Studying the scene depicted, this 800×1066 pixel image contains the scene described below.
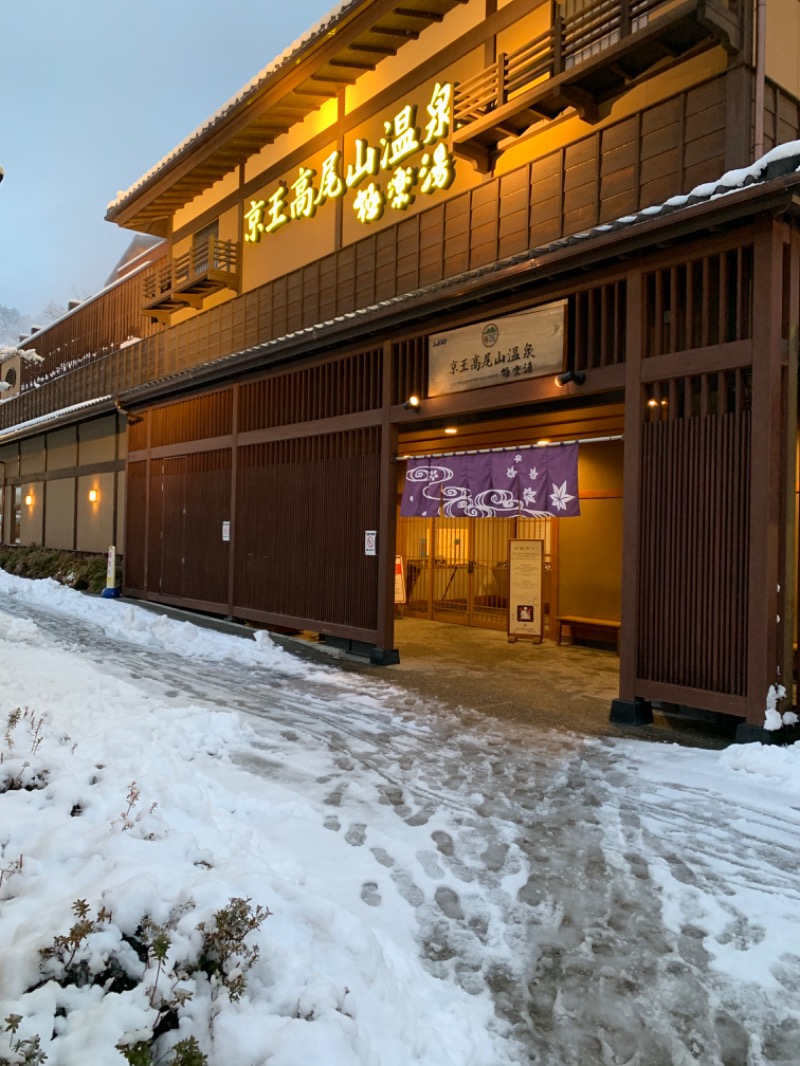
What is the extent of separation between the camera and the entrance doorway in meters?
14.8

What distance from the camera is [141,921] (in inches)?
118

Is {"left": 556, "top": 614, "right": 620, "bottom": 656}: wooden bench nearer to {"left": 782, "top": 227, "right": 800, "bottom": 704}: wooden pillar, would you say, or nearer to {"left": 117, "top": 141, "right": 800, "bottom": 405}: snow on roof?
{"left": 782, "top": 227, "right": 800, "bottom": 704}: wooden pillar

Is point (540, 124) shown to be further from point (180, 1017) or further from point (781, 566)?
point (180, 1017)

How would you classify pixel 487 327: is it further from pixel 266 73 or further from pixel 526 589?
pixel 266 73

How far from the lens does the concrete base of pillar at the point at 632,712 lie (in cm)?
802

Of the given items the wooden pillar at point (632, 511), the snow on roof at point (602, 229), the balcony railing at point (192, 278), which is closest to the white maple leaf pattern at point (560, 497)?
the wooden pillar at point (632, 511)

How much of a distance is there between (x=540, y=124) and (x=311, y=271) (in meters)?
5.26

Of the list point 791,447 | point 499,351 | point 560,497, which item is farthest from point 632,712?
point 499,351

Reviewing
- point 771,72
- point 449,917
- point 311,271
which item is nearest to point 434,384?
point 311,271

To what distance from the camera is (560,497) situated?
9.63 meters

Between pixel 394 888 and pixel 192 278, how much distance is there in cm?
1584

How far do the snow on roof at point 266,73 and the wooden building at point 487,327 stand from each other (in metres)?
0.08

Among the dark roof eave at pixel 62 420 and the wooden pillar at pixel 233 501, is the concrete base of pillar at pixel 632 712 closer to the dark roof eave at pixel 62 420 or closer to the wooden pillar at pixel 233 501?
the wooden pillar at pixel 233 501

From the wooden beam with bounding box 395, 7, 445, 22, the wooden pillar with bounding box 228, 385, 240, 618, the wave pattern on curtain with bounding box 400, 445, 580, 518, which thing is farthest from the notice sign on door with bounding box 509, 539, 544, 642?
the wooden beam with bounding box 395, 7, 445, 22
